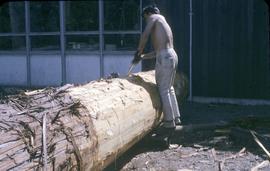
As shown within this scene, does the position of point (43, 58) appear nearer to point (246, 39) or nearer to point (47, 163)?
point (246, 39)

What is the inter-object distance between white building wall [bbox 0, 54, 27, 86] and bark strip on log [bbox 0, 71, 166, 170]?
813cm

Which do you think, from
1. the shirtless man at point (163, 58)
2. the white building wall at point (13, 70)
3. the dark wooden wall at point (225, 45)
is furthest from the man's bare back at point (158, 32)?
the white building wall at point (13, 70)

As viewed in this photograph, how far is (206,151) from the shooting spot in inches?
276

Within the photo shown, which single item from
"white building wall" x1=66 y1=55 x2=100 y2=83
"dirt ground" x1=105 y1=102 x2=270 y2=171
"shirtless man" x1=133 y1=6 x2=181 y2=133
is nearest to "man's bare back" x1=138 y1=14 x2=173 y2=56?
"shirtless man" x1=133 y1=6 x2=181 y2=133

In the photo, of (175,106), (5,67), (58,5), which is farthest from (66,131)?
(5,67)

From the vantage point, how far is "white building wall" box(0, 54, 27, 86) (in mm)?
14133

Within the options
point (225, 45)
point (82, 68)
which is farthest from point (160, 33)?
point (82, 68)

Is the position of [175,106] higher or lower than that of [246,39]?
lower

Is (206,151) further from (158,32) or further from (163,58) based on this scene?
(158,32)

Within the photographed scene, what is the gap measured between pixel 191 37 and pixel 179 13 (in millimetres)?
635

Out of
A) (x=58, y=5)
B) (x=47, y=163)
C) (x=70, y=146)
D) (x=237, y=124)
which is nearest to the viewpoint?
(x=47, y=163)

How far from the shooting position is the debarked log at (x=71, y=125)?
3764 millimetres

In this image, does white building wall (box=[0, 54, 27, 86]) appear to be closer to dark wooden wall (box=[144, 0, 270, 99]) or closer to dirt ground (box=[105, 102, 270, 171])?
dark wooden wall (box=[144, 0, 270, 99])

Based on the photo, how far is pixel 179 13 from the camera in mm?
11555
